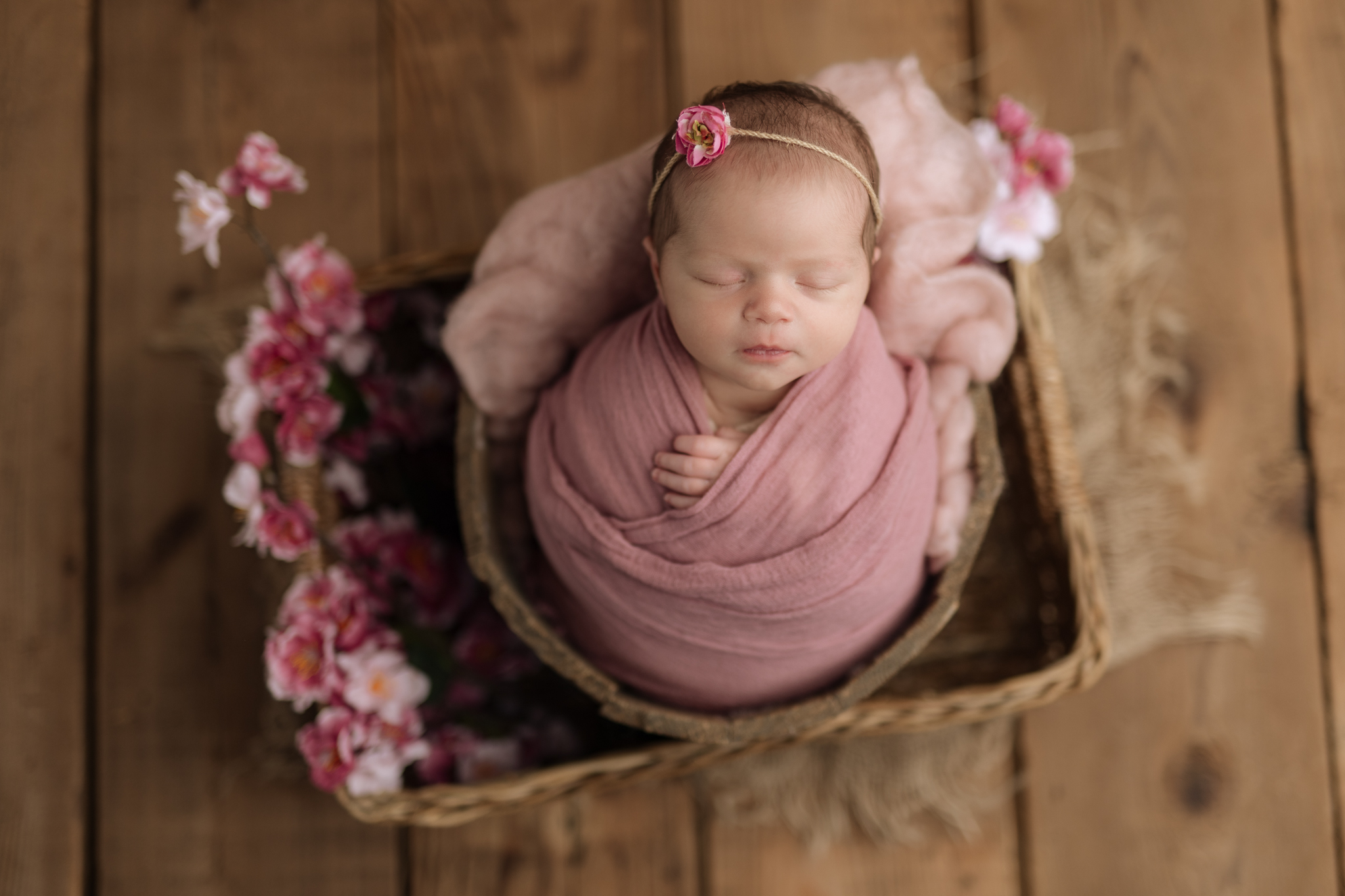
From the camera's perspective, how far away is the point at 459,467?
1098 millimetres

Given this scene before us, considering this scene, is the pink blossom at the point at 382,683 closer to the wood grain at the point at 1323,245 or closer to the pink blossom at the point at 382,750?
the pink blossom at the point at 382,750

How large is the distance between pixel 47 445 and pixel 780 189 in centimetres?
118

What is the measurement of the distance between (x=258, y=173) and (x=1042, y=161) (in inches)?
35.3

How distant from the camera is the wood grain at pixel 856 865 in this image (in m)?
1.34

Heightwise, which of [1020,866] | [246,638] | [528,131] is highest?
Result: [528,131]

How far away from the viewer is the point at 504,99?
1.46 metres

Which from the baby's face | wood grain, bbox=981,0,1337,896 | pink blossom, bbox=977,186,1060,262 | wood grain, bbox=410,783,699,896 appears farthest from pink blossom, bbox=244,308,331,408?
wood grain, bbox=981,0,1337,896

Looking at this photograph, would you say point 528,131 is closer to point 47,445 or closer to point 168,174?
point 168,174

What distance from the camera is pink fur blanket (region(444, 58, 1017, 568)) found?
3.54ft

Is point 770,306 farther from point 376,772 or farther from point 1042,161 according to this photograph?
point 376,772

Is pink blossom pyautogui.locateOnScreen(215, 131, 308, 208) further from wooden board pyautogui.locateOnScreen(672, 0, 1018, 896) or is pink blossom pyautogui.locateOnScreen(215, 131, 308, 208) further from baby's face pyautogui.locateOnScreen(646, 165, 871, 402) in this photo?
wooden board pyautogui.locateOnScreen(672, 0, 1018, 896)

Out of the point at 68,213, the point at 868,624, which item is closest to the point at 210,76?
the point at 68,213

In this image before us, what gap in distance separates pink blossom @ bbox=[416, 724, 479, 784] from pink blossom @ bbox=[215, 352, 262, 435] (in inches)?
17.9

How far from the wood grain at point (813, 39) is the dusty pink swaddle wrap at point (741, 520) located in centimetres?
59
